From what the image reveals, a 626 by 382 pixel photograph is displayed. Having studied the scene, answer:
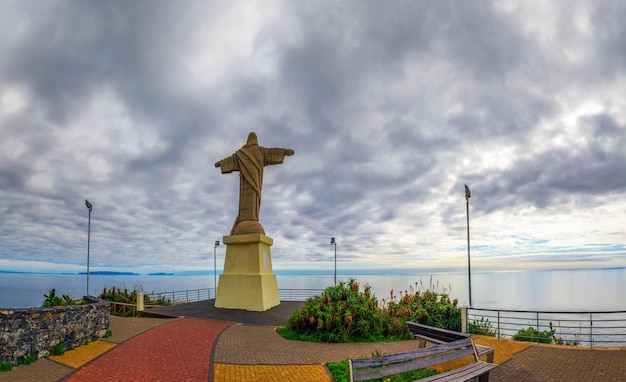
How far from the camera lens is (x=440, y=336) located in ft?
22.4

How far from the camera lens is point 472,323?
1141 cm

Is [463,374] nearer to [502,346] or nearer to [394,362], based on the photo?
[394,362]

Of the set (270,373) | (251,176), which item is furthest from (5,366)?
(251,176)

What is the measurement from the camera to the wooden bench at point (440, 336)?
21.5 feet

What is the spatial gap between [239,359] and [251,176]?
11.3 m

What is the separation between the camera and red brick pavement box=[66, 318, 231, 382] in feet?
21.9

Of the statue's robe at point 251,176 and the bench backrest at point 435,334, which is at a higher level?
the statue's robe at point 251,176

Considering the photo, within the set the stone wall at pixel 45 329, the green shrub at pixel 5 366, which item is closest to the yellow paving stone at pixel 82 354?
A: the stone wall at pixel 45 329

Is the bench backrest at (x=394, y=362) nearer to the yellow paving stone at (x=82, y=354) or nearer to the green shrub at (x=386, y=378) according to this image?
the green shrub at (x=386, y=378)

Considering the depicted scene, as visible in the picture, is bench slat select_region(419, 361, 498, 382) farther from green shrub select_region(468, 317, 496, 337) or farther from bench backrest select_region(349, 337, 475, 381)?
green shrub select_region(468, 317, 496, 337)

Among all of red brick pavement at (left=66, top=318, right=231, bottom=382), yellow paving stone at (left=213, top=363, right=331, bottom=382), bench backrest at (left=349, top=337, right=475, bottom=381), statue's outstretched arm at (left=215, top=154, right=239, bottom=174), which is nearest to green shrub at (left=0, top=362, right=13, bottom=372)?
red brick pavement at (left=66, top=318, right=231, bottom=382)

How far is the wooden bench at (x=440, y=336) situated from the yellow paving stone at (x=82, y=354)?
21.9ft

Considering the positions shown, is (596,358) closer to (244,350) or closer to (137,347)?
(244,350)

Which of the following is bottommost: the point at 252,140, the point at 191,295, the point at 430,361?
the point at 191,295
